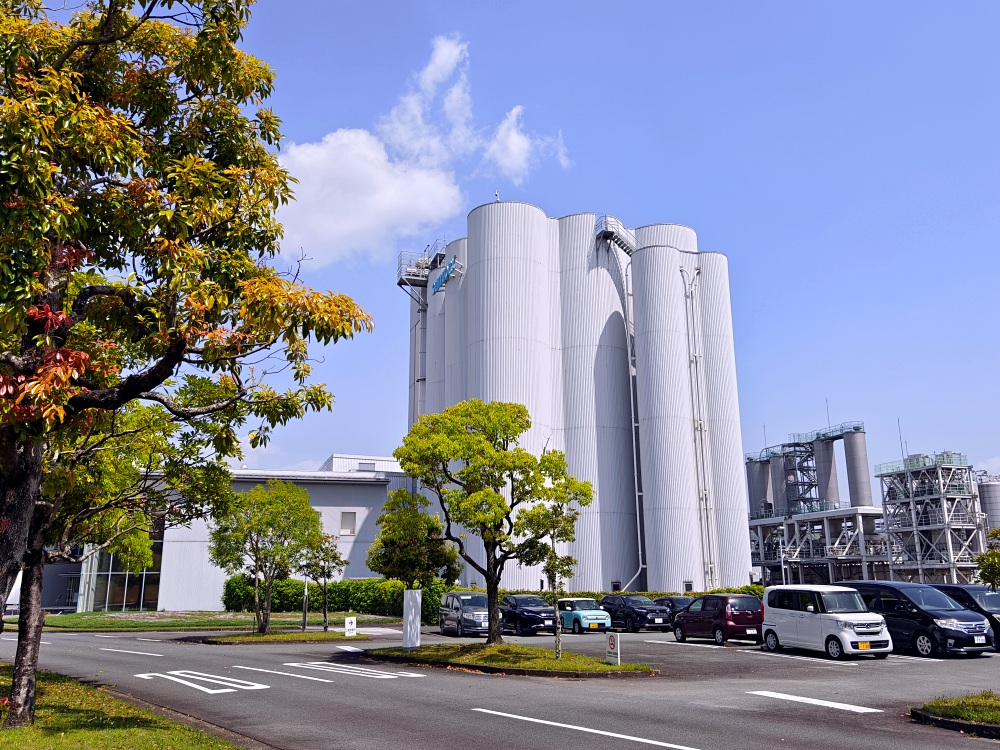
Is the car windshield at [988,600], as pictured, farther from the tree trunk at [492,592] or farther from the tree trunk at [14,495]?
the tree trunk at [14,495]

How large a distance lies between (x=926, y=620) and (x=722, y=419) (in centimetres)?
3050

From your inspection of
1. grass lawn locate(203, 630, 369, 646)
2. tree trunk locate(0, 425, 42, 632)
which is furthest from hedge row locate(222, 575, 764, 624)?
tree trunk locate(0, 425, 42, 632)

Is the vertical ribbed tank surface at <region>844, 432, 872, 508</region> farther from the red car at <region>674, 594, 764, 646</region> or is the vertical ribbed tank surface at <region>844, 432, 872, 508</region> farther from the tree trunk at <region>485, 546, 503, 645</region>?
the tree trunk at <region>485, 546, 503, 645</region>

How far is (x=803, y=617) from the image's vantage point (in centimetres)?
2219

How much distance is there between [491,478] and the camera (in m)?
21.7

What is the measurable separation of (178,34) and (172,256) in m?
3.44

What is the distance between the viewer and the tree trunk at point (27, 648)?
11.0m

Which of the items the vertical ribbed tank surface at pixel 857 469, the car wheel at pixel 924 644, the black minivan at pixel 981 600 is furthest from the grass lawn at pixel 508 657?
the vertical ribbed tank surface at pixel 857 469

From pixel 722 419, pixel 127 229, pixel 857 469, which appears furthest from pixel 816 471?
pixel 127 229

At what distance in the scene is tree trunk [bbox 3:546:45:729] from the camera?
11031 mm

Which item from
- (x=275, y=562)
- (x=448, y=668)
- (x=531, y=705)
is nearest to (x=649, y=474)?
(x=275, y=562)

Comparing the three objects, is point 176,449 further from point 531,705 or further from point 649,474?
point 649,474

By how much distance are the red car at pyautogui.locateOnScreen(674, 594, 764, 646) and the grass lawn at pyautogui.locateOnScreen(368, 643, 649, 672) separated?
6759mm

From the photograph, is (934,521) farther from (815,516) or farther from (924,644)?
(924,644)
